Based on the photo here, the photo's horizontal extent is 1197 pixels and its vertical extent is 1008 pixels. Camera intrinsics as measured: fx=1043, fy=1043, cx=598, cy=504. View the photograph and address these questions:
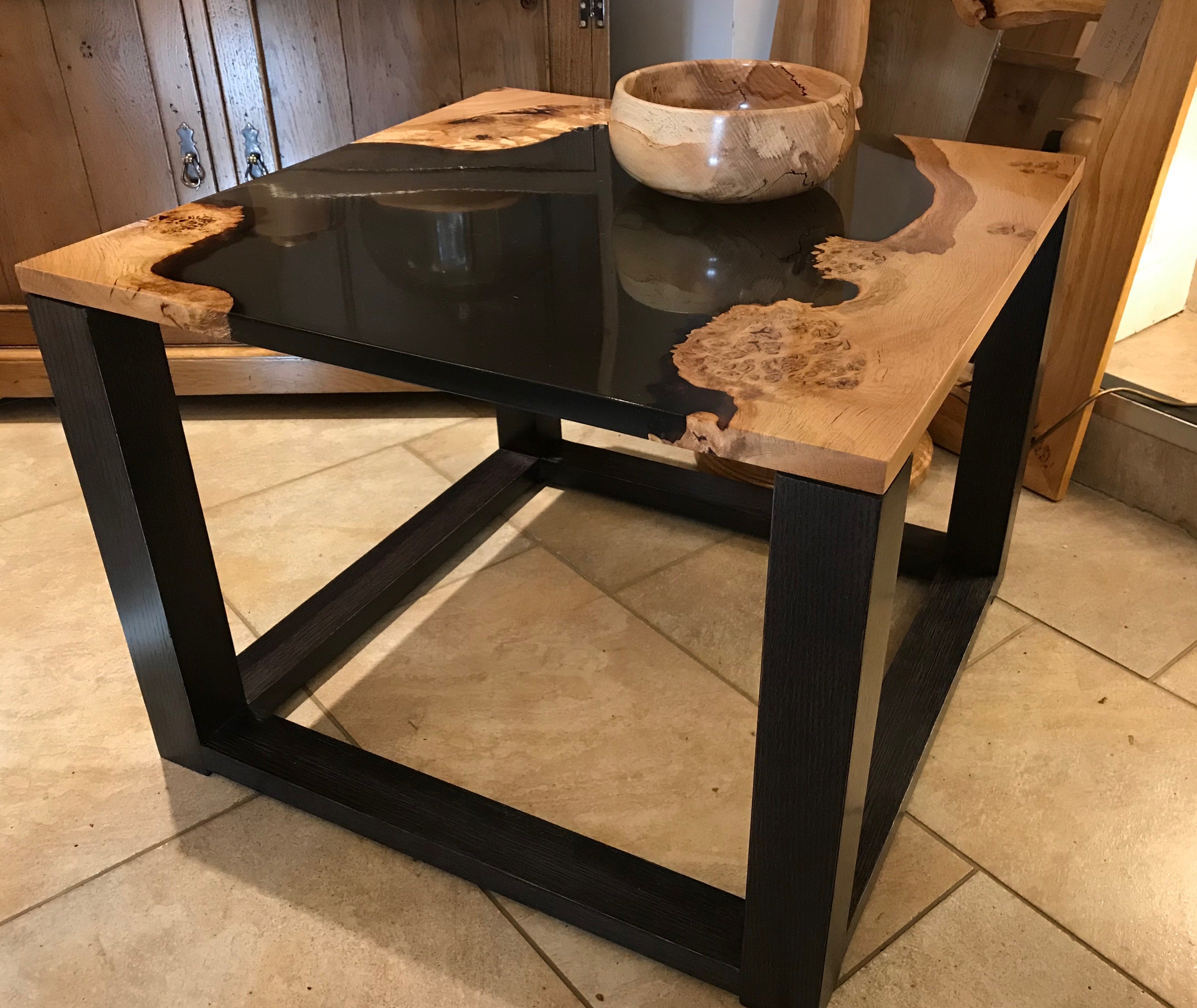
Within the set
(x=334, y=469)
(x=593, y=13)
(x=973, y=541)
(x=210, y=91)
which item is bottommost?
(x=334, y=469)

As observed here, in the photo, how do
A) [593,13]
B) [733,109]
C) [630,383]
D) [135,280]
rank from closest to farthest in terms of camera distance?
[630,383]
[135,280]
[733,109]
[593,13]

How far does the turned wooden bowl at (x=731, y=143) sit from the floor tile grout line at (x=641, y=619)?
0.56m

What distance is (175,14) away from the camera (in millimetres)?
1609

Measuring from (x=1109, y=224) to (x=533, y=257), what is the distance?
3.05ft

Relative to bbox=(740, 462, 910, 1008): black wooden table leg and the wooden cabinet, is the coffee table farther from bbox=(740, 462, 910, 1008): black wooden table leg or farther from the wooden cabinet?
the wooden cabinet

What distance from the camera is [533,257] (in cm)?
91

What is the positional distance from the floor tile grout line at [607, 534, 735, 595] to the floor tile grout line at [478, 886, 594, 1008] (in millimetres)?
498

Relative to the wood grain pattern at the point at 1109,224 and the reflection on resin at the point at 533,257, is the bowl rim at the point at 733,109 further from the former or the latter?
the wood grain pattern at the point at 1109,224

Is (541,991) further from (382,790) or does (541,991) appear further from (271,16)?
(271,16)

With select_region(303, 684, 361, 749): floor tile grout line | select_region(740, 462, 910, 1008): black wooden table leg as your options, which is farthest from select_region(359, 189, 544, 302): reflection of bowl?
select_region(303, 684, 361, 749): floor tile grout line

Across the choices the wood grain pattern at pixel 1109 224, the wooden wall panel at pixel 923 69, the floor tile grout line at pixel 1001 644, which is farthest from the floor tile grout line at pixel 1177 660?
the wooden wall panel at pixel 923 69

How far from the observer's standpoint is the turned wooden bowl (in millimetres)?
929

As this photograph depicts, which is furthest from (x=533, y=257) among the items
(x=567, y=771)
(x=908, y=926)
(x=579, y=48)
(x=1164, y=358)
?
(x=1164, y=358)

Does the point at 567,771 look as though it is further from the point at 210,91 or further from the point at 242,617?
the point at 210,91
